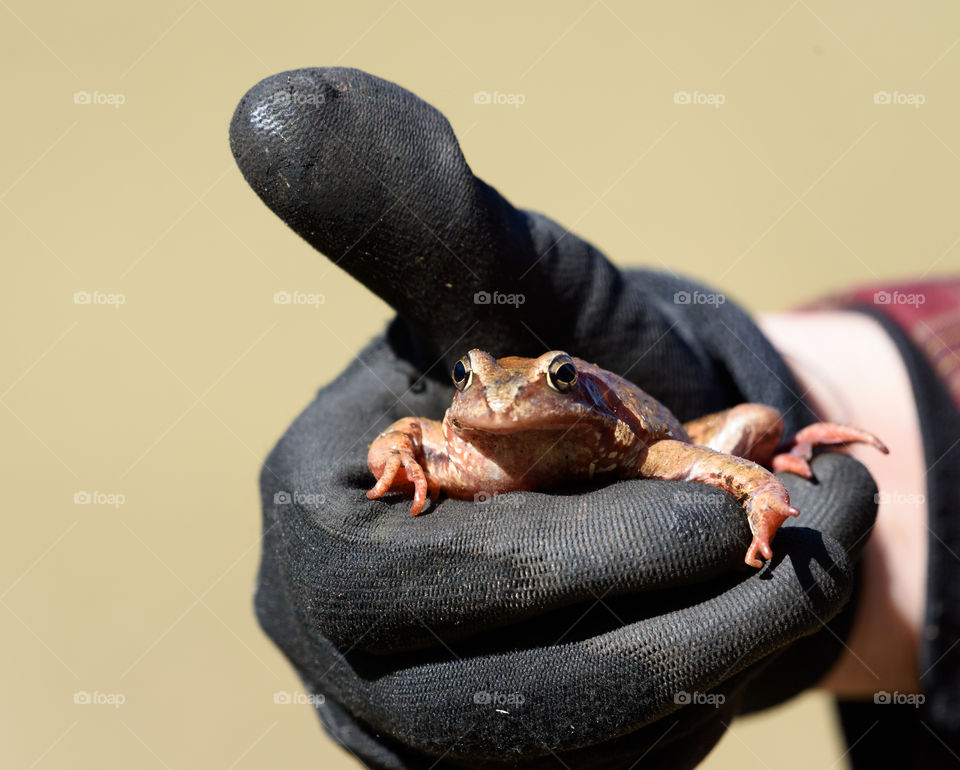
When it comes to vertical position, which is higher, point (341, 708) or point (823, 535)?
point (823, 535)

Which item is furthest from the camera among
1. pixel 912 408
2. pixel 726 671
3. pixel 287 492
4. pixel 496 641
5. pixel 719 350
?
pixel 912 408

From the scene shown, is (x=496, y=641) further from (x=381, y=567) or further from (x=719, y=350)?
(x=719, y=350)

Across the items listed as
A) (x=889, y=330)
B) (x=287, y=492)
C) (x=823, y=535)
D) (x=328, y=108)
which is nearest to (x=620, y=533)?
(x=823, y=535)

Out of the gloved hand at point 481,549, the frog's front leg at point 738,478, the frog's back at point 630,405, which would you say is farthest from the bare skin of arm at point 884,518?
the frog's front leg at point 738,478

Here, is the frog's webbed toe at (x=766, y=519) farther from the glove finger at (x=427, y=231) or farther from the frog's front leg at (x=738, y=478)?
the glove finger at (x=427, y=231)

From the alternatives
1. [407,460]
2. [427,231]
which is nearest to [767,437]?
[407,460]

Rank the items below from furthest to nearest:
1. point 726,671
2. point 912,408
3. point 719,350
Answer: point 912,408, point 719,350, point 726,671

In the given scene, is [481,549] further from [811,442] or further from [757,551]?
[811,442]
